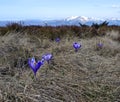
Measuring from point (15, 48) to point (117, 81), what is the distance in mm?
2374

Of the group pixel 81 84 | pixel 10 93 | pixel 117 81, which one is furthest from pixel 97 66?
pixel 10 93

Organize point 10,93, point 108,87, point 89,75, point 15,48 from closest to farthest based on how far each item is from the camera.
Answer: point 10,93, point 108,87, point 89,75, point 15,48

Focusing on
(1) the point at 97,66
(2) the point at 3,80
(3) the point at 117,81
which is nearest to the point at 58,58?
(1) the point at 97,66

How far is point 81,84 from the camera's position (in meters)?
3.65

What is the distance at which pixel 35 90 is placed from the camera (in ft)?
10.6

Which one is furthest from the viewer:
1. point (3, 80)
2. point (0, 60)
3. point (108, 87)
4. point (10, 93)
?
point (0, 60)

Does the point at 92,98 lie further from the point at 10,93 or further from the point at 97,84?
the point at 10,93

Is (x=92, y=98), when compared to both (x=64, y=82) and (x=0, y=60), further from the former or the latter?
(x=0, y=60)

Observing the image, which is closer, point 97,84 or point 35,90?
point 35,90

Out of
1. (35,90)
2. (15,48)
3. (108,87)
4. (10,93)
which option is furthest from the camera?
(15,48)

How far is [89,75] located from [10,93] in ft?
4.76

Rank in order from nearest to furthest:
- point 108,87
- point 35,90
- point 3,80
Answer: point 35,90
point 3,80
point 108,87

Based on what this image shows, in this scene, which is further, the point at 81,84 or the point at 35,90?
the point at 81,84

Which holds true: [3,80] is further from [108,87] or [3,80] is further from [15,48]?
[15,48]
